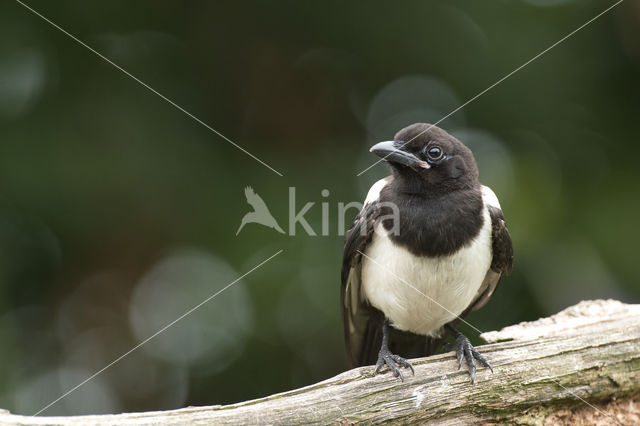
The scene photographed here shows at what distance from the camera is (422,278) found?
3.62 meters

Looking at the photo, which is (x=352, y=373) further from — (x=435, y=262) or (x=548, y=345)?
(x=548, y=345)

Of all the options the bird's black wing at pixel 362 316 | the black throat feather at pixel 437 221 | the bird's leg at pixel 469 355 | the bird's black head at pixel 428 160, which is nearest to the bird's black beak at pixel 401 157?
the bird's black head at pixel 428 160

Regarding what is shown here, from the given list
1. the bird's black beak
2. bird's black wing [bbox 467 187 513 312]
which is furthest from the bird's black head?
bird's black wing [bbox 467 187 513 312]

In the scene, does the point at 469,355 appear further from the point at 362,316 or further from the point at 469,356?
the point at 362,316

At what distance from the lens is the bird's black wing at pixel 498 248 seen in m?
3.74

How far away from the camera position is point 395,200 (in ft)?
12.3

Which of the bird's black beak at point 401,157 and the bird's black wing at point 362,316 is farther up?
the bird's black beak at point 401,157

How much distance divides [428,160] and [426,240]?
514 mm

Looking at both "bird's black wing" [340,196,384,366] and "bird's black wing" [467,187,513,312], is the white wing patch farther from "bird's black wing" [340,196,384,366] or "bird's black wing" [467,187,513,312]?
"bird's black wing" [467,187,513,312]

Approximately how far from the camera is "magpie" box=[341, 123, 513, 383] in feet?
11.6

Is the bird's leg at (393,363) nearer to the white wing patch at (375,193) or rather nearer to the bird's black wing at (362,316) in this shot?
the bird's black wing at (362,316)

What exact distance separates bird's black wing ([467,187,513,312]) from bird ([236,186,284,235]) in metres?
1.55

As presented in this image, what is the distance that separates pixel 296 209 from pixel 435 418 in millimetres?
2042

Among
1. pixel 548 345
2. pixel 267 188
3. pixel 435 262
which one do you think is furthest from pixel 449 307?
pixel 267 188
